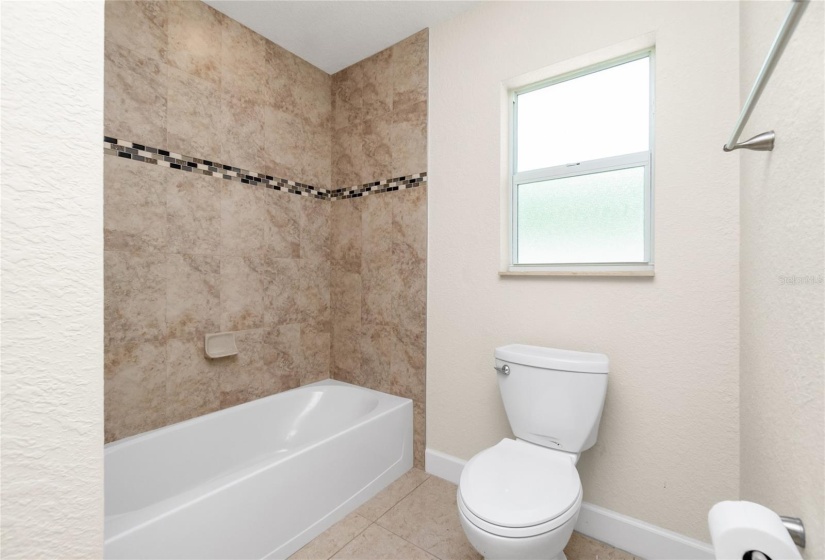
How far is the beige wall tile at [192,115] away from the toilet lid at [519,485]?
6.51 feet

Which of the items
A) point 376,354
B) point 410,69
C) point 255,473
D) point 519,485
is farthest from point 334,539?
point 410,69

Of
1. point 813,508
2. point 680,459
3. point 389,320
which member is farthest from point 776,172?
point 389,320

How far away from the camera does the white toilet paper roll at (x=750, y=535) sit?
52 cm

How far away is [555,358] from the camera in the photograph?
4.88 feet

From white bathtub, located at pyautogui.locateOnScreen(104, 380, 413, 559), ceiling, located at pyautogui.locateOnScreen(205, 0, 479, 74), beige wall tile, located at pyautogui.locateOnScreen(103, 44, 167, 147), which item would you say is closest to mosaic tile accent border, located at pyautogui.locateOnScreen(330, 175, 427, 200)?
ceiling, located at pyautogui.locateOnScreen(205, 0, 479, 74)

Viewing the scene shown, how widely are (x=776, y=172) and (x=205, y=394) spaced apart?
2.39m

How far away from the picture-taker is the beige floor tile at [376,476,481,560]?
1526mm

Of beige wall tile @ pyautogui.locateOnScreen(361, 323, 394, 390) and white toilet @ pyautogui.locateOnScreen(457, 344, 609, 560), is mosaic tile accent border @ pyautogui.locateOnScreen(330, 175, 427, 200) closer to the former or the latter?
beige wall tile @ pyautogui.locateOnScreen(361, 323, 394, 390)

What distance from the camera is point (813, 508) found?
580 mm

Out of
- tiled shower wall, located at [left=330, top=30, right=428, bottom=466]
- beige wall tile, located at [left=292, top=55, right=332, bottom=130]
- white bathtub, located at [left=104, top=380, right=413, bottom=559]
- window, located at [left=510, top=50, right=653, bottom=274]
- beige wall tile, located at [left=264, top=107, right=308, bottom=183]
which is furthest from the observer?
beige wall tile, located at [left=292, top=55, right=332, bottom=130]

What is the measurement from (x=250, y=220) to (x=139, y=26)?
3.23 ft

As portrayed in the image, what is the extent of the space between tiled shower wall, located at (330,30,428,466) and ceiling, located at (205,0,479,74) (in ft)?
0.33

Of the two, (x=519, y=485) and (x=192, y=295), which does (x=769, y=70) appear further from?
(x=192, y=295)

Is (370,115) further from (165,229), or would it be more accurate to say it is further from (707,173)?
(707,173)
